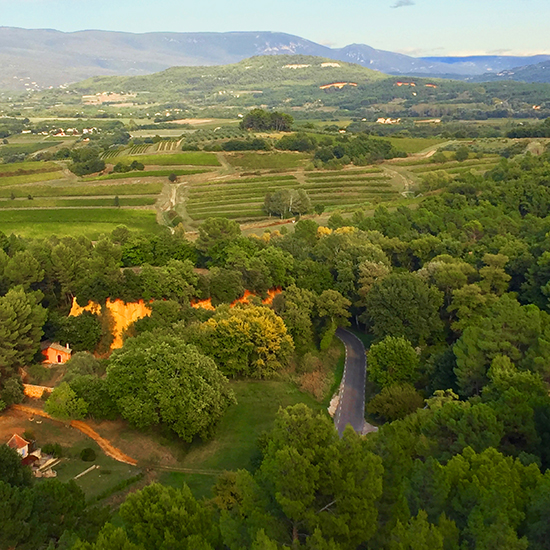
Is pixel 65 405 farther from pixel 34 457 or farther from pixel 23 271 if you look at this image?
pixel 23 271

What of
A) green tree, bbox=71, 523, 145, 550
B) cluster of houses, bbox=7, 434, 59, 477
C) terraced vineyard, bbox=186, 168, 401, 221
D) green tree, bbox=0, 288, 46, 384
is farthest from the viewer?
terraced vineyard, bbox=186, 168, 401, 221

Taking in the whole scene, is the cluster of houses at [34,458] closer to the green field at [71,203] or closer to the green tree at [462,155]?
the green field at [71,203]

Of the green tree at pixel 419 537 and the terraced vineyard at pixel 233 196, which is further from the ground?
the green tree at pixel 419 537

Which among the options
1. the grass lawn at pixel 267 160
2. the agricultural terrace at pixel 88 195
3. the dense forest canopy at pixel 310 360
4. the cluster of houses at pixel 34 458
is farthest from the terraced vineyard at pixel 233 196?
the cluster of houses at pixel 34 458

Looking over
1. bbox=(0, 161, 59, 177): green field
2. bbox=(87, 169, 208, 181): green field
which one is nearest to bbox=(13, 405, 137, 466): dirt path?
bbox=(87, 169, 208, 181): green field

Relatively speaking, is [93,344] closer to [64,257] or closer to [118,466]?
A: [64,257]

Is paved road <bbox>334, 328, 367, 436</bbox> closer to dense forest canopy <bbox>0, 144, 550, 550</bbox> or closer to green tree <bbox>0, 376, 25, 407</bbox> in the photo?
dense forest canopy <bbox>0, 144, 550, 550</bbox>
